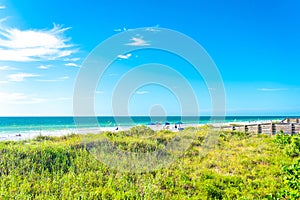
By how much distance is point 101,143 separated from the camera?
10414 millimetres

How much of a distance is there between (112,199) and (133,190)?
2.10 feet

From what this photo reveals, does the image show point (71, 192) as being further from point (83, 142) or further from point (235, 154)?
point (235, 154)

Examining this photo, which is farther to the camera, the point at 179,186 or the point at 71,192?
the point at 179,186

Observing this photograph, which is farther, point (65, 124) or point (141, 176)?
point (65, 124)

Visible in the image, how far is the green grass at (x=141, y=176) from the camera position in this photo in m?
6.38

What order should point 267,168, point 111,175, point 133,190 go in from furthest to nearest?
1. point 267,168
2. point 111,175
3. point 133,190

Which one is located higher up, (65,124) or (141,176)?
(141,176)

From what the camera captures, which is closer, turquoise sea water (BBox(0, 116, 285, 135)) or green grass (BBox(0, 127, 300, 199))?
green grass (BBox(0, 127, 300, 199))

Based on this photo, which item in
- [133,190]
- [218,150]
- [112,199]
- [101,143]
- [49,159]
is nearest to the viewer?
[112,199]

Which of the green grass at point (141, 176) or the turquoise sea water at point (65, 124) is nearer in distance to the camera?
the green grass at point (141, 176)

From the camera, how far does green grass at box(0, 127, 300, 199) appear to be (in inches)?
251

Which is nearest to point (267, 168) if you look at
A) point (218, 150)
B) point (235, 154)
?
point (235, 154)

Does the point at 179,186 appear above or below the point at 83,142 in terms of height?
below

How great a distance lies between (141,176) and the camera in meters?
7.79
